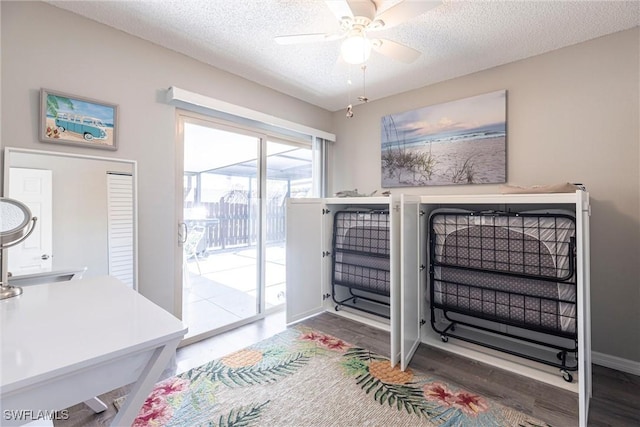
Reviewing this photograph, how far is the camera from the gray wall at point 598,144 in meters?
1.99

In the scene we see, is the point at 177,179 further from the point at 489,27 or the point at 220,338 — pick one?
the point at 489,27

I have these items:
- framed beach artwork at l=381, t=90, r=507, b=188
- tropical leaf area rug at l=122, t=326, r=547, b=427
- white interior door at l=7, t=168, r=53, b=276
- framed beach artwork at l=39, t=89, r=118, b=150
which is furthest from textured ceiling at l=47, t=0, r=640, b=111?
tropical leaf area rug at l=122, t=326, r=547, b=427

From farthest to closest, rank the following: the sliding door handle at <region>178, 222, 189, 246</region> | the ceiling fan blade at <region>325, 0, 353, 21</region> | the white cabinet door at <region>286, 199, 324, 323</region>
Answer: the white cabinet door at <region>286, 199, 324, 323</region>
the sliding door handle at <region>178, 222, 189, 246</region>
the ceiling fan blade at <region>325, 0, 353, 21</region>

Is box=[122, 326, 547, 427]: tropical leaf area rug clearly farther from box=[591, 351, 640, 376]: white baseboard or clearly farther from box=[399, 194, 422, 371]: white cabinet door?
box=[591, 351, 640, 376]: white baseboard

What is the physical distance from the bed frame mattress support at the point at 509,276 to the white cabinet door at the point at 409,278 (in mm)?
216

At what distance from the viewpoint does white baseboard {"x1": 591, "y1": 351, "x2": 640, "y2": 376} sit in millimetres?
1988

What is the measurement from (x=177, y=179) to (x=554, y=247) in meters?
2.80

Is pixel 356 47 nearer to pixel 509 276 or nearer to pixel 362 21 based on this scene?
pixel 362 21

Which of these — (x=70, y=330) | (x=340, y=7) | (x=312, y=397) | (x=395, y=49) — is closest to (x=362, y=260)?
(x=312, y=397)

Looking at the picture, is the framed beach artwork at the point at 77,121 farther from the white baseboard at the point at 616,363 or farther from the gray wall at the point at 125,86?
the white baseboard at the point at 616,363

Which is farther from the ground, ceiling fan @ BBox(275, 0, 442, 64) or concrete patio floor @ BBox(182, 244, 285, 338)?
Result: ceiling fan @ BBox(275, 0, 442, 64)

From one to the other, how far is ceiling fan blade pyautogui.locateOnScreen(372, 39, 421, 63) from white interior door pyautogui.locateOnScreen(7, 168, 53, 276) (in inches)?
86.4

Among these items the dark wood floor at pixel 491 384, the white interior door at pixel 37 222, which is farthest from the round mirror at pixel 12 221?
the dark wood floor at pixel 491 384

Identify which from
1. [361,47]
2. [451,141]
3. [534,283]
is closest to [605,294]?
[534,283]
